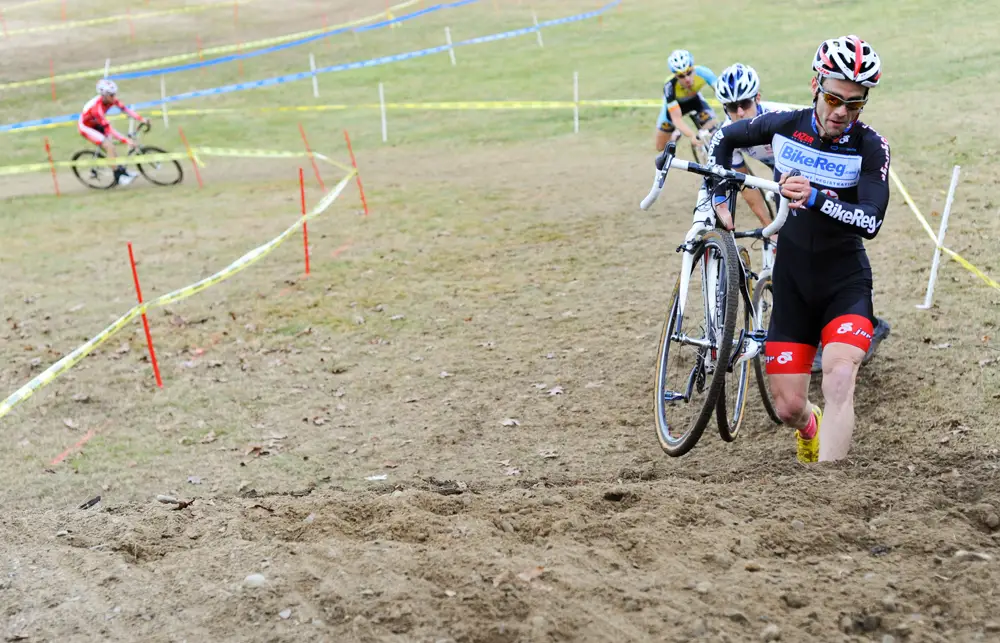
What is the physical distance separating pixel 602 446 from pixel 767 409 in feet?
3.93

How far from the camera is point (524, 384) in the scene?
7703 mm

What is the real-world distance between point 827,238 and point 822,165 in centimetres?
39

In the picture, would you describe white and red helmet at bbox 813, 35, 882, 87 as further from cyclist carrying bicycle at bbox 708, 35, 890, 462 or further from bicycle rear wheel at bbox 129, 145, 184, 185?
bicycle rear wheel at bbox 129, 145, 184, 185

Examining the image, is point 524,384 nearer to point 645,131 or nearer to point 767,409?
point 767,409

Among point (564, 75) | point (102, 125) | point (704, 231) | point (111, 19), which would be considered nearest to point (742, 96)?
point (704, 231)

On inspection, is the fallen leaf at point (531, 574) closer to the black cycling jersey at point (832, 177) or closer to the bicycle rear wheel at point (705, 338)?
the bicycle rear wheel at point (705, 338)

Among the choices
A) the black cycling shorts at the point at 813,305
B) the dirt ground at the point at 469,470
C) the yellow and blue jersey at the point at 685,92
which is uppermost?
the yellow and blue jersey at the point at 685,92

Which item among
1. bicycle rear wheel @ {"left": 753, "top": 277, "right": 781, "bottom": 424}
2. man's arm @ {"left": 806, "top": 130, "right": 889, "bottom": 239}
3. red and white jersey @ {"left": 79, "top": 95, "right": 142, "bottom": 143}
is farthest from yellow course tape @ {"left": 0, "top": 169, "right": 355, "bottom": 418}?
man's arm @ {"left": 806, "top": 130, "right": 889, "bottom": 239}

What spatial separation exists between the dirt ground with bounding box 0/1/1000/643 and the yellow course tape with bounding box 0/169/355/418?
0.20 metres

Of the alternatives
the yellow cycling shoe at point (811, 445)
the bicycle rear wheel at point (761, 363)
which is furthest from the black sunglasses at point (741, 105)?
the yellow cycling shoe at point (811, 445)

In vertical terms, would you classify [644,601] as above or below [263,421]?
above

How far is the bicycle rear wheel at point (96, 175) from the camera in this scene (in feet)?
62.2

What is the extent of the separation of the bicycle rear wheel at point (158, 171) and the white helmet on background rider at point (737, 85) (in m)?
14.0

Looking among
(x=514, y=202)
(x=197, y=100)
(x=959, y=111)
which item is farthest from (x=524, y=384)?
(x=197, y=100)
